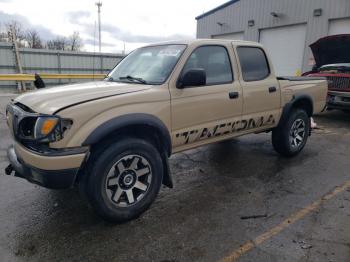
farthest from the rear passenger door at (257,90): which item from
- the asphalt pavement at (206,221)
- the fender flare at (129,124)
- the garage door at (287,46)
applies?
the garage door at (287,46)

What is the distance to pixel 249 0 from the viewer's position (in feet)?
56.1

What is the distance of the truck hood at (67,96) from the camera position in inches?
113

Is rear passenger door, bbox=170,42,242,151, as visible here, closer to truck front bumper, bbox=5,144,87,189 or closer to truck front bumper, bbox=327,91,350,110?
truck front bumper, bbox=5,144,87,189

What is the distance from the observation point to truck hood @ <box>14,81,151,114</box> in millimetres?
2861

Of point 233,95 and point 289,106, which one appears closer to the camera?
point 233,95

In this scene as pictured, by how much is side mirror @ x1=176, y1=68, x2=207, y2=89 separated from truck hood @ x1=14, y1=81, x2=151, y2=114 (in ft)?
1.28

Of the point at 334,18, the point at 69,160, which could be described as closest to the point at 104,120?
the point at 69,160

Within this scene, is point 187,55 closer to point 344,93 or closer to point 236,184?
point 236,184

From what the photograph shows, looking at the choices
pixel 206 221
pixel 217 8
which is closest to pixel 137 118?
pixel 206 221

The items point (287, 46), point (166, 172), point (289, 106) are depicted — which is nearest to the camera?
point (166, 172)

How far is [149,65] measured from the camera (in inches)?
154

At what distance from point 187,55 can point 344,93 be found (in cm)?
637

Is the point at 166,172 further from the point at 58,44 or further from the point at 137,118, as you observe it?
the point at 58,44

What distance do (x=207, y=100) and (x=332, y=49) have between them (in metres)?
7.16
